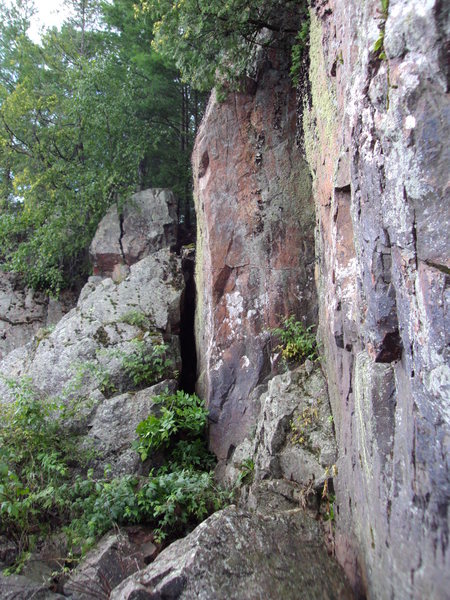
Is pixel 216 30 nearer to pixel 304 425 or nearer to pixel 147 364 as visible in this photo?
pixel 147 364

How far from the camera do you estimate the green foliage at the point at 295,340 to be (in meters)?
6.46

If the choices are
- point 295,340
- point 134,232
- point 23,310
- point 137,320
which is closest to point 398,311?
point 295,340

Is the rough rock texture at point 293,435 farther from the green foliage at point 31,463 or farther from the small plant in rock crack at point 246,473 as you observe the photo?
the green foliage at point 31,463

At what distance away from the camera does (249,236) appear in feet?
24.2

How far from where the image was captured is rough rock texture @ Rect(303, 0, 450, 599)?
7.70 ft

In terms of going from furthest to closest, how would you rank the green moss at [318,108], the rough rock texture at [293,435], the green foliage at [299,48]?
the green foliage at [299,48] < the green moss at [318,108] < the rough rock texture at [293,435]

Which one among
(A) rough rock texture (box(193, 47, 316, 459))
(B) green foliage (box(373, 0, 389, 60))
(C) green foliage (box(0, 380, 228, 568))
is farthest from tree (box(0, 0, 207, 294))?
(B) green foliage (box(373, 0, 389, 60))

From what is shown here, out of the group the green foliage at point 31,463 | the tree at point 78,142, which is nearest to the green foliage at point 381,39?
the green foliage at point 31,463

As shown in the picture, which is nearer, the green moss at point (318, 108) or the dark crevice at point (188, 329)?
the green moss at point (318, 108)

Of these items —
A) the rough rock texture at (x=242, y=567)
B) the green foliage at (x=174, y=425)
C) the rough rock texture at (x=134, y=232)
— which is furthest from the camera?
the rough rock texture at (x=134, y=232)

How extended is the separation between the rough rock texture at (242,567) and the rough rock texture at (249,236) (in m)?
2.99

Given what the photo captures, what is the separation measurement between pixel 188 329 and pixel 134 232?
3.19 m

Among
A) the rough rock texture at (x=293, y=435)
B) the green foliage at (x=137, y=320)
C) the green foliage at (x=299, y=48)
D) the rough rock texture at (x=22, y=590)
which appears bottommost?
the rough rock texture at (x=22, y=590)

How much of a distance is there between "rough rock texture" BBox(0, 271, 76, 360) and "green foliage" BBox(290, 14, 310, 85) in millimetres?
7790
